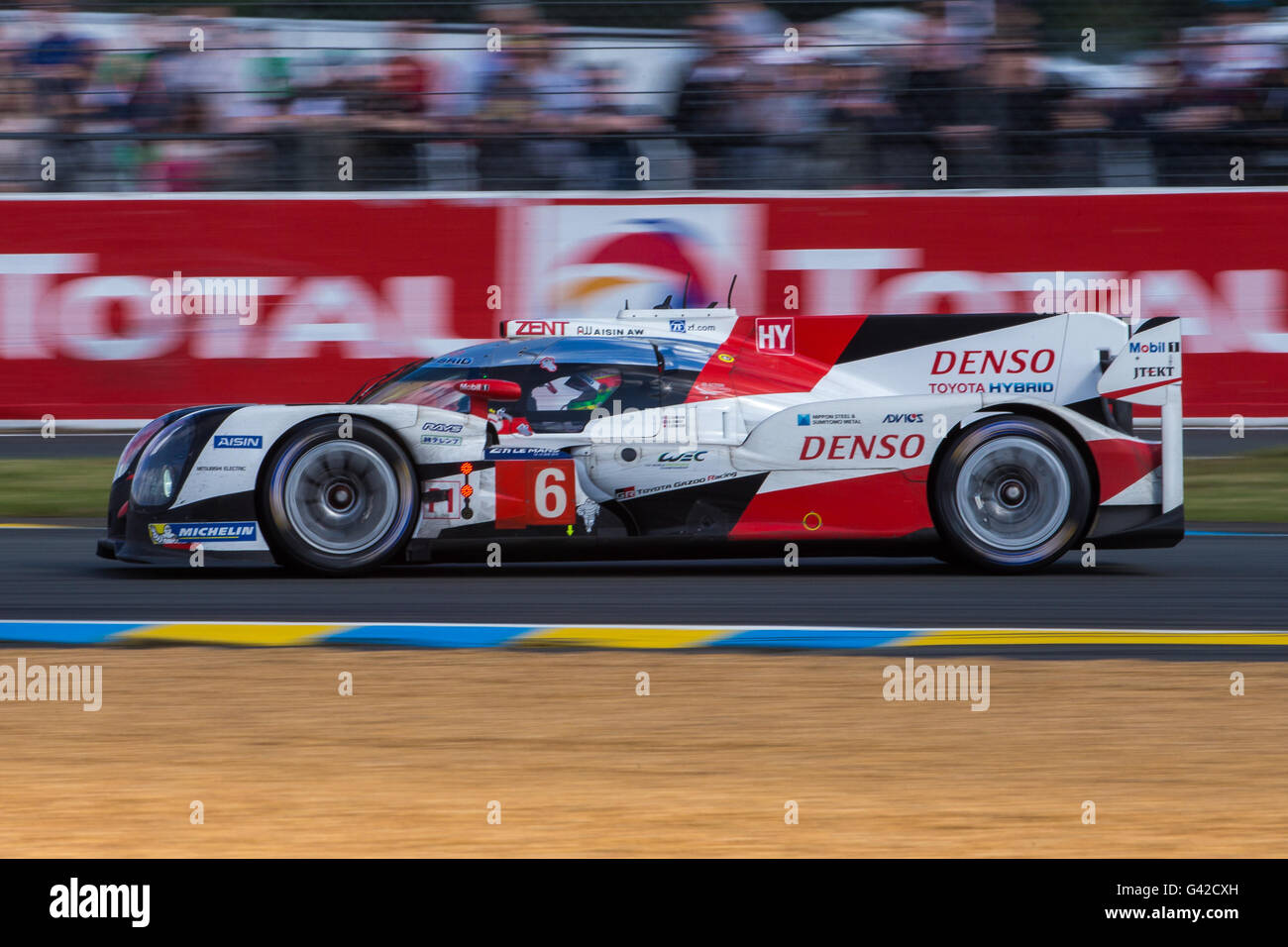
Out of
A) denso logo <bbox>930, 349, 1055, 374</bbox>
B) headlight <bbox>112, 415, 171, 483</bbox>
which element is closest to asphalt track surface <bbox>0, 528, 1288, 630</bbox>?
headlight <bbox>112, 415, 171, 483</bbox>

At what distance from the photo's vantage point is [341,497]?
748cm

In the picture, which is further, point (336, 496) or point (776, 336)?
point (776, 336)

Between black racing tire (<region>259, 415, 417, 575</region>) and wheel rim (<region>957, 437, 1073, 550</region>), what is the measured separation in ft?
8.34

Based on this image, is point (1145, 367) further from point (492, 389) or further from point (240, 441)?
point (240, 441)

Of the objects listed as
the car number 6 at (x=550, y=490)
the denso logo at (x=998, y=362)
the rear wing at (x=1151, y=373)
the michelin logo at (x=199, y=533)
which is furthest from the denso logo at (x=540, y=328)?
the rear wing at (x=1151, y=373)

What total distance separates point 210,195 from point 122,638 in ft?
24.9

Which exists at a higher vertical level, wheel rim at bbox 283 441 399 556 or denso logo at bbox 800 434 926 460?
denso logo at bbox 800 434 926 460

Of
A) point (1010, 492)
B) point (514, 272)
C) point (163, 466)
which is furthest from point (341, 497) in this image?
point (514, 272)

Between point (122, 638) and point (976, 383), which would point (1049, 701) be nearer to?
point (976, 383)

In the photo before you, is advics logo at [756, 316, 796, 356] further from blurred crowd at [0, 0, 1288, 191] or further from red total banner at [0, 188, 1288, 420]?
blurred crowd at [0, 0, 1288, 191]

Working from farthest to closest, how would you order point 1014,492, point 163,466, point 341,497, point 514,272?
point 514,272 < point 1014,492 < point 341,497 < point 163,466

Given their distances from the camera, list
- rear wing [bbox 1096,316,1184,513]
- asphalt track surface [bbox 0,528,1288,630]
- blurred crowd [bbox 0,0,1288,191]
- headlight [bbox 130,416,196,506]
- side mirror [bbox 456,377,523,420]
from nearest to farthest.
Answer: asphalt track surface [bbox 0,528,1288,630] → headlight [bbox 130,416,196,506] → side mirror [bbox 456,377,523,420] → rear wing [bbox 1096,316,1184,513] → blurred crowd [bbox 0,0,1288,191]

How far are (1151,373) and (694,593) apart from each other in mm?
2349

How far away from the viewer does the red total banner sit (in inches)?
509
